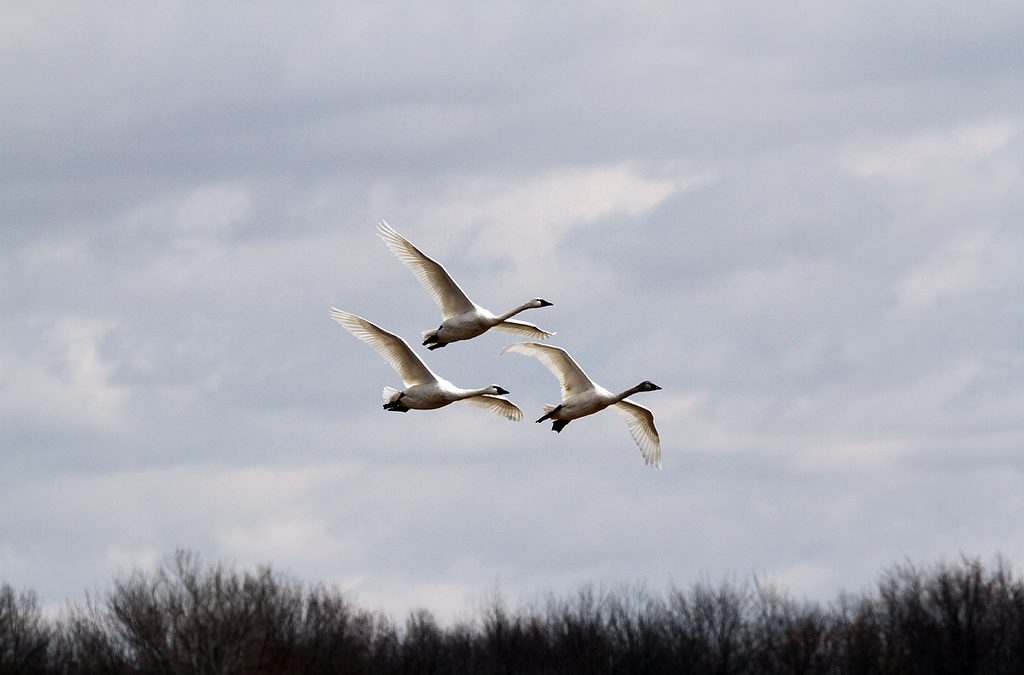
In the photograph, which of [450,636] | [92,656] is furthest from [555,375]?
[450,636]

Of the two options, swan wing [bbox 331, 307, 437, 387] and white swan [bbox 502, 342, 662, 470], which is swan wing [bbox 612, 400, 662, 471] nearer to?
white swan [bbox 502, 342, 662, 470]

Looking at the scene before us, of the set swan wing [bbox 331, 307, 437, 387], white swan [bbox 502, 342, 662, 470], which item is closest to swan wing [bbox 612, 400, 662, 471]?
white swan [bbox 502, 342, 662, 470]

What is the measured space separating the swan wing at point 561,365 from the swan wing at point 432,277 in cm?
258

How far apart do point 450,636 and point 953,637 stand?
4323cm

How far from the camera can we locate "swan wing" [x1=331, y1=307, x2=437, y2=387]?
55.7 m

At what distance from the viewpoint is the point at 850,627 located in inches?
4692

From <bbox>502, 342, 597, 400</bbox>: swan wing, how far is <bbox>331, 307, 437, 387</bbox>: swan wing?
2291mm

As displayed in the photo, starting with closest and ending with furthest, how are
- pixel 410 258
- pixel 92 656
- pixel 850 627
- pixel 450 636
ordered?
pixel 410 258, pixel 92 656, pixel 850 627, pixel 450 636

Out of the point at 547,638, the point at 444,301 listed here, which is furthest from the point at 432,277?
the point at 547,638

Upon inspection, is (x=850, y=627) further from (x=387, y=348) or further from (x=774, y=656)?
(x=387, y=348)

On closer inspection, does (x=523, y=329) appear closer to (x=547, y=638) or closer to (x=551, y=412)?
(x=551, y=412)

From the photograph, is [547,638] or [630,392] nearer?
[630,392]

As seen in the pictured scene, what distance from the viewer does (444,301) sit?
54.2m

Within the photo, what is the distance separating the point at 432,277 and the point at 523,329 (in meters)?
3.50
